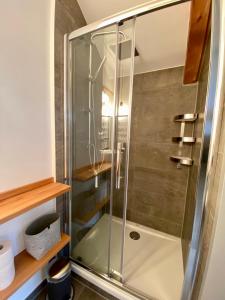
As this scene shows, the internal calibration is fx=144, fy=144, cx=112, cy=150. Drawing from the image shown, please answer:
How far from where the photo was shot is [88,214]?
5.30 feet

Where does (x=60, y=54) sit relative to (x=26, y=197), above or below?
above

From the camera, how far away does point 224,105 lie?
25.9 inches

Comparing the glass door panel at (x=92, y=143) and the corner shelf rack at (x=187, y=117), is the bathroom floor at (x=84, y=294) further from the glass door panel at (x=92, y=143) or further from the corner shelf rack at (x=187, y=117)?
the corner shelf rack at (x=187, y=117)

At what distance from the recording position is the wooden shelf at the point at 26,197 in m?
0.72

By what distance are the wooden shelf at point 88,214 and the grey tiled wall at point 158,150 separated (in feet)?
1.91

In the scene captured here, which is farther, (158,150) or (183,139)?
(158,150)

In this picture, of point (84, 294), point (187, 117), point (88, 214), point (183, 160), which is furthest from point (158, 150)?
point (84, 294)

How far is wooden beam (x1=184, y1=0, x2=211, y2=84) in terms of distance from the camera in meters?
0.78

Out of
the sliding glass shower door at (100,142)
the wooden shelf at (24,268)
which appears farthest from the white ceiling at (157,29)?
the wooden shelf at (24,268)

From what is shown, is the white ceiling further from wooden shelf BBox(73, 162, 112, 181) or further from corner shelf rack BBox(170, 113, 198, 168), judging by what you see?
wooden shelf BBox(73, 162, 112, 181)

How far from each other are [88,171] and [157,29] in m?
1.47

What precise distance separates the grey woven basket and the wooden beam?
5.22 feet

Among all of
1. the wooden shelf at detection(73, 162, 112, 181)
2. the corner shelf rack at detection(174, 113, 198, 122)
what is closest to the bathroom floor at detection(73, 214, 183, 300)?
the wooden shelf at detection(73, 162, 112, 181)

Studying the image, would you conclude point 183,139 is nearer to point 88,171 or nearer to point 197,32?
point 197,32
